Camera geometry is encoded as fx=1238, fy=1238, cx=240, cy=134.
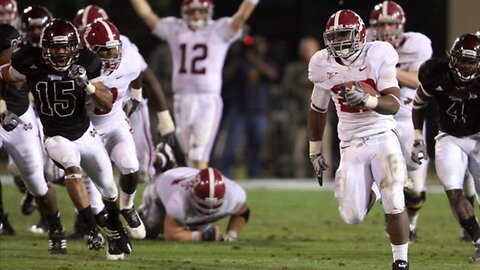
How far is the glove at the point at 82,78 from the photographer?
7586 millimetres

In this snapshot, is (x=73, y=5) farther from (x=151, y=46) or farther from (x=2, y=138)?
(x=2, y=138)

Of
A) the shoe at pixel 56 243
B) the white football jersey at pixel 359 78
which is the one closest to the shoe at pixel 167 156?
the shoe at pixel 56 243

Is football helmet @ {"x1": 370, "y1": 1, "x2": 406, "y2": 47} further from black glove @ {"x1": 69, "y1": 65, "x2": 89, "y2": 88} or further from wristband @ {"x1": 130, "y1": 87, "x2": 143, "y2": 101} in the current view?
black glove @ {"x1": 69, "y1": 65, "x2": 89, "y2": 88}

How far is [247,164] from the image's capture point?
15195 mm

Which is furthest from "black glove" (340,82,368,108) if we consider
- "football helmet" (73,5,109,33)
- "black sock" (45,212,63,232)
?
"football helmet" (73,5,109,33)

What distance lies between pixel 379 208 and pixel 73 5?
19.4 feet

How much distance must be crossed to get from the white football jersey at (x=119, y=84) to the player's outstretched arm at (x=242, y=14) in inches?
109

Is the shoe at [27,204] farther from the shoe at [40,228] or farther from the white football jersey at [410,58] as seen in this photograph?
the white football jersey at [410,58]

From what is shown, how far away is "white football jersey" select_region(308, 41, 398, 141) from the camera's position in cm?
724

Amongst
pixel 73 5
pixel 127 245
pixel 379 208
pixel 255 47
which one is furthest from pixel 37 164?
pixel 73 5

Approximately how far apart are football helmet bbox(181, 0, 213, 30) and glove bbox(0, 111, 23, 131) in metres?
3.50

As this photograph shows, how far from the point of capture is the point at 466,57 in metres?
7.93

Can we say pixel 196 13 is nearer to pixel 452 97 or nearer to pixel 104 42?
pixel 104 42

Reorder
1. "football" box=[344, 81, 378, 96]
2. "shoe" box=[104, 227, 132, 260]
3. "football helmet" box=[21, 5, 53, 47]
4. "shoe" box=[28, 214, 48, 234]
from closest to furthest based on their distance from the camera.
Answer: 1. "football" box=[344, 81, 378, 96]
2. "shoe" box=[104, 227, 132, 260]
3. "football helmet" box=[21, 5, 53, 47]
4. "shoe" box=[28, 214, 48, 234]
